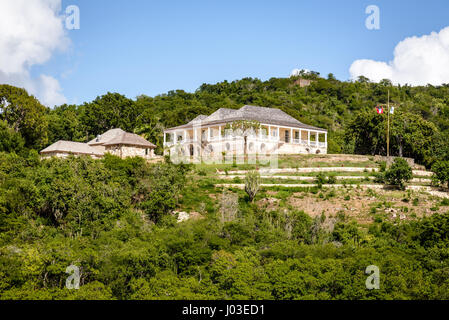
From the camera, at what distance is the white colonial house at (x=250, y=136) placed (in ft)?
187

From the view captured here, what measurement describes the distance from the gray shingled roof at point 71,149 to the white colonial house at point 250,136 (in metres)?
9.29

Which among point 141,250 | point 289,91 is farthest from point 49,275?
point 289,91

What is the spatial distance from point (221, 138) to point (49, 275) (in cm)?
3008

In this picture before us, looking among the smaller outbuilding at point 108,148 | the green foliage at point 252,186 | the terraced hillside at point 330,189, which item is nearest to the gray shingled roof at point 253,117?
the smaller outbuilding at point 108,148

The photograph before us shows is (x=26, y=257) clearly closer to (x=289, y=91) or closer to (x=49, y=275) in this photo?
(x=49, y=275)

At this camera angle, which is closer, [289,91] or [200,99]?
[200,99]

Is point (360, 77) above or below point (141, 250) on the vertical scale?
above

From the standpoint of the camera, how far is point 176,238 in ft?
111

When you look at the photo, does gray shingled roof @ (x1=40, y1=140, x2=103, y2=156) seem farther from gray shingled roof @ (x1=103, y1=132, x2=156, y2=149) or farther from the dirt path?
the dirt path

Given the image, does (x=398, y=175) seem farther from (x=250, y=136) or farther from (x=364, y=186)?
(x=250, y=136)

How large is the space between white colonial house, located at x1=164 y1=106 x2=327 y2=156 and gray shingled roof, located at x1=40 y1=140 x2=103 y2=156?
929 centimetres

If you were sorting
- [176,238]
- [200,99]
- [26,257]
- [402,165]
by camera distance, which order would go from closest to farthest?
[26,257] → [176,238] → [402,165] → [200,99]
